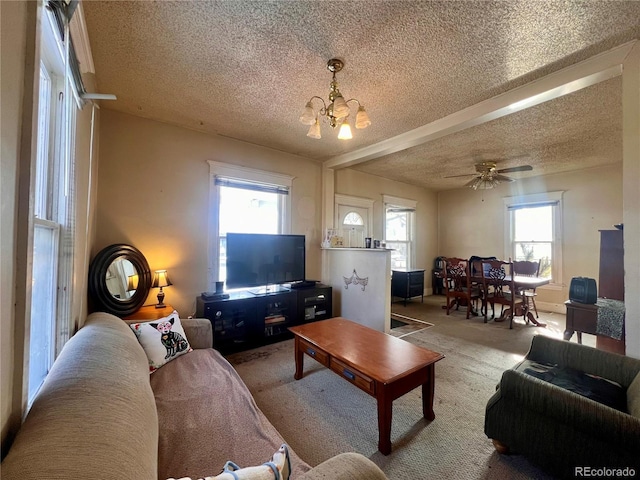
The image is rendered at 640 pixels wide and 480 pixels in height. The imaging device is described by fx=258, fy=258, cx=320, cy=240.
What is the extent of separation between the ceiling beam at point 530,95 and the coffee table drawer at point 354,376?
260 cm

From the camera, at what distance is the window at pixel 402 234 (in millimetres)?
5898

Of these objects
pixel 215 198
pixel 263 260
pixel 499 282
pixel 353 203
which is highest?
pixel 353 203

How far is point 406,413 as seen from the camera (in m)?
2.00

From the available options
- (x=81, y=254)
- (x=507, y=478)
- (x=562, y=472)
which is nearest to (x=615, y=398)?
(x=562, y=472)

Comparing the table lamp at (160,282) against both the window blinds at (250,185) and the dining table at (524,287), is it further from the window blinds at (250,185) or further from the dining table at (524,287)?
the dining table at (524,287)

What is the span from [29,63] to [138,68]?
1648 mm

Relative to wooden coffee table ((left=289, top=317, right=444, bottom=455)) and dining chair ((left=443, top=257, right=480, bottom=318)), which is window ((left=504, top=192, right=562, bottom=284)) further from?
wooden coffee table ((left=289, top=317, right=444, bottom=455))

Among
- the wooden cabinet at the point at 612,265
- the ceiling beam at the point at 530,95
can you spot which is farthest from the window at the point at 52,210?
the wooden cabinet at the point at 612,265

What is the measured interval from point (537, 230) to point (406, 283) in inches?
111

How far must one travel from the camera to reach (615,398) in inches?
57.2

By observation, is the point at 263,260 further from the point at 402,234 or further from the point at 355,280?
the point at 402,234

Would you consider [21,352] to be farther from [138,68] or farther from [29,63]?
[138,68]

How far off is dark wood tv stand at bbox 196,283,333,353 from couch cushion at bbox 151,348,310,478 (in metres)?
1.14

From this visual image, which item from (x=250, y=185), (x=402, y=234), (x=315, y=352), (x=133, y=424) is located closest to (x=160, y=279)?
(x=250, y=185)
